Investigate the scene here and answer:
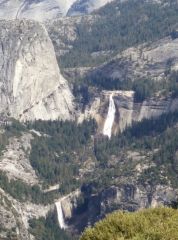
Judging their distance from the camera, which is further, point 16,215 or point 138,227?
point 16,215

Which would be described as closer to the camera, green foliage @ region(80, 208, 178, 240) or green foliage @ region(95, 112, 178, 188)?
green foliage @ region(80, 208, 178, 240)

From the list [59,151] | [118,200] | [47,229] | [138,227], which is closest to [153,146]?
[118,200]

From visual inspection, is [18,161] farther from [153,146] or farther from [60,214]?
[153,146]

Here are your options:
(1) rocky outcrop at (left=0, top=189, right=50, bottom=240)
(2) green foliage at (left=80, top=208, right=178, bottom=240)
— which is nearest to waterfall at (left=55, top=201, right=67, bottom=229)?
(1) rocky outcrop at (left=0, top=189, right=50, bottom=240)

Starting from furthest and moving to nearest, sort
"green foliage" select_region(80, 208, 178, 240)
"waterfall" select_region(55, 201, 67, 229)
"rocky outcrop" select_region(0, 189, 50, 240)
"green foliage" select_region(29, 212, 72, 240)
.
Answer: "waterfall" select_region(55, 201, 67, 229) → "green foliage" select_region(29, 212, 72, 240) → "rocky outcrop" select_region(0, 189, 50, 240) → "green foliage" select_region(80, 208, 178, 240)

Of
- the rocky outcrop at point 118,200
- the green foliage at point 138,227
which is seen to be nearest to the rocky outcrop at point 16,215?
the rocky outcrop at point 118,200

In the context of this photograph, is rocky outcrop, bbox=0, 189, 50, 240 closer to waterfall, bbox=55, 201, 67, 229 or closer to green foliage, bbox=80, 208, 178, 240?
waterfall, bbox=55, 201, 67, 229

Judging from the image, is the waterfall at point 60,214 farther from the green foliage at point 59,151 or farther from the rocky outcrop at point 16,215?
the green foliage at point 59,151

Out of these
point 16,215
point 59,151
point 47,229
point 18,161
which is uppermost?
point 18,161
